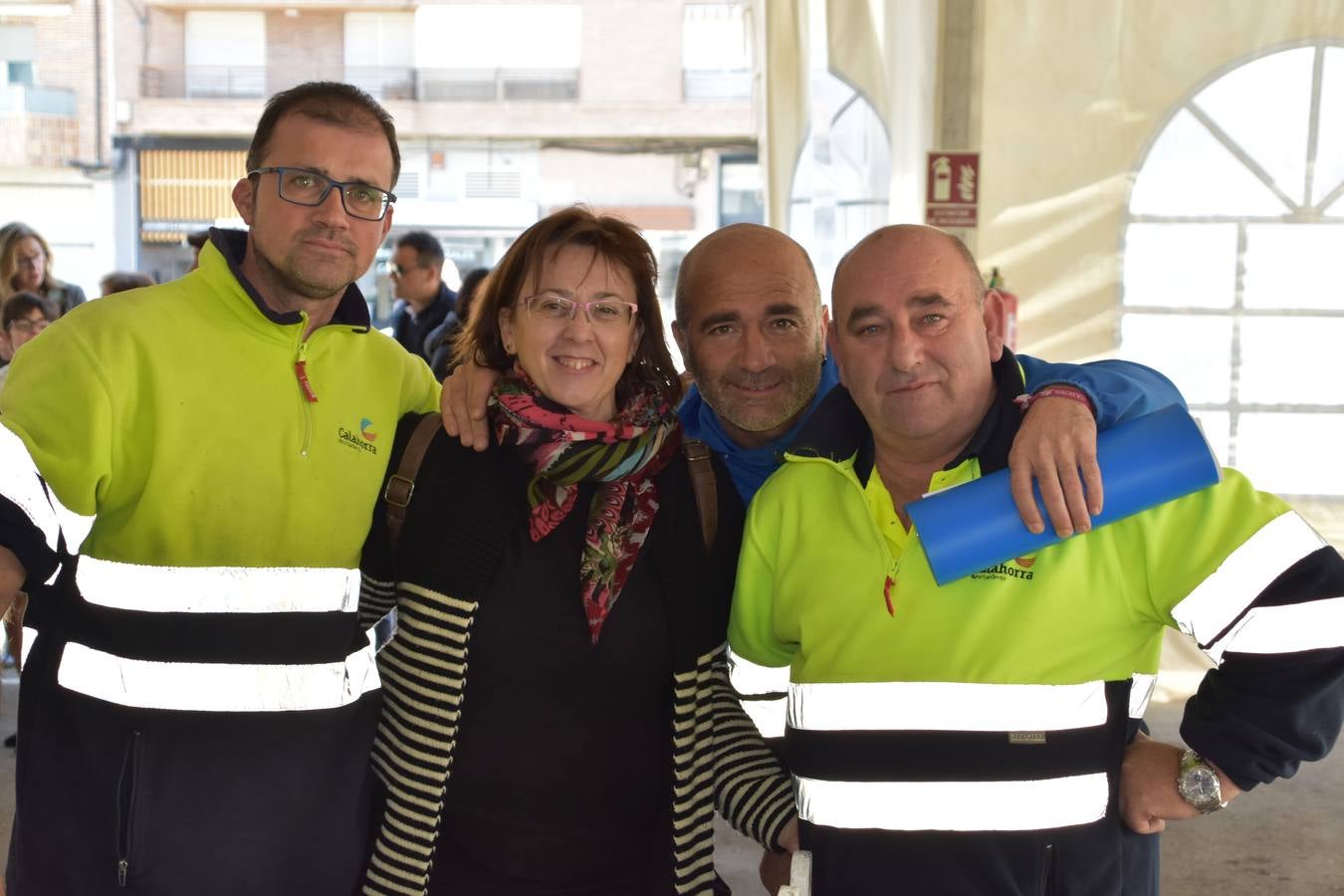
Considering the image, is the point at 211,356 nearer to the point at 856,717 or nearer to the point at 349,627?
the point at 349,627

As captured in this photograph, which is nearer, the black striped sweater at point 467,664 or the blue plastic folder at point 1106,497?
the blue plastic folder at point 1106,497

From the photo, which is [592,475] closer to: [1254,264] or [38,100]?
[1254,264]

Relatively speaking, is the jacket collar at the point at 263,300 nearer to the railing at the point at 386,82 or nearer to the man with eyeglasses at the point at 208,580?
the man with eyeglasses at the point at 208,580

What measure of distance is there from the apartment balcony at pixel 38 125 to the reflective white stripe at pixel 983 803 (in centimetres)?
1922

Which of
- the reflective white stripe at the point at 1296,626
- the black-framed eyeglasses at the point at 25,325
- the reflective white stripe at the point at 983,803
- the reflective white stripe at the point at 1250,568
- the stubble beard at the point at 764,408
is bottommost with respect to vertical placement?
the reflective white stripe at the point at 983,803

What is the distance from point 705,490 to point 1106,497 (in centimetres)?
74

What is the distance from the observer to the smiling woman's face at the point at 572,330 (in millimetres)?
2080

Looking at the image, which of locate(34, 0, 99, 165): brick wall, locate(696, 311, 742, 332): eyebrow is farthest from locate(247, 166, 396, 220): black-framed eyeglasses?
locate(34, 0, 99, 165): brick wall

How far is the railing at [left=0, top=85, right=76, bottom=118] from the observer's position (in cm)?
1770

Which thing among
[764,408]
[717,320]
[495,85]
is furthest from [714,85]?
[764,408]

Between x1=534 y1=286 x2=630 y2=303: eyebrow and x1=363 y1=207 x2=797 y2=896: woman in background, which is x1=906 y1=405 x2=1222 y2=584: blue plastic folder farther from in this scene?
x1=534 y1=286 x2=630 y2=303: eyebrow

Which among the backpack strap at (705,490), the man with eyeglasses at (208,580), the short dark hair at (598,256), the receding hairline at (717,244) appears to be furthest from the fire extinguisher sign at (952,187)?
the man with eyeglasses at (208,580)

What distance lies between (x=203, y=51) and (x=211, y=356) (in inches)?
767

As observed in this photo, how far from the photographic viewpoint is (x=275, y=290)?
2055 millimetres
